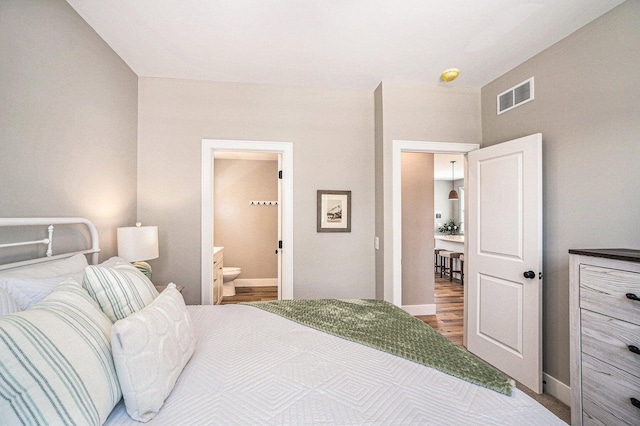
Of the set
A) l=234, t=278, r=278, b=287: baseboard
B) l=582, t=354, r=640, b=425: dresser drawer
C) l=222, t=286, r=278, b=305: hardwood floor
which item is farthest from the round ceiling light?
l=234, t=278, r=278, b=287: baseboard

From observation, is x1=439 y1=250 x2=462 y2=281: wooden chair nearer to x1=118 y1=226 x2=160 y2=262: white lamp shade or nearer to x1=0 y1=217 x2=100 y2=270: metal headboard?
x1=118 y1=226 x2=160 y2=262: white lamp shade

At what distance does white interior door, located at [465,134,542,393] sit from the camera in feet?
7.20

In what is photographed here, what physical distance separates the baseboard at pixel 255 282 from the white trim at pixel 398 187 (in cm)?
322

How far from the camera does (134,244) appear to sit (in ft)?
6.93

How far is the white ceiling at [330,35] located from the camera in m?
1.80

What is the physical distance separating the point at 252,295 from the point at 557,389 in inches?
157

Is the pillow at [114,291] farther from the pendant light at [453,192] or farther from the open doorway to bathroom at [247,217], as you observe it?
the pendant light at [453,192]

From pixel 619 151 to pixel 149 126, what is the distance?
3.64 m

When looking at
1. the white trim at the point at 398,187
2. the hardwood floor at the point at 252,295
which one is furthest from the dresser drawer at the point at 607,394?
the hardwood floor at the point at 252,295

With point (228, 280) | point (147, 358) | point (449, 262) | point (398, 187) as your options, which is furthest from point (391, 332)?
point (449, 262)

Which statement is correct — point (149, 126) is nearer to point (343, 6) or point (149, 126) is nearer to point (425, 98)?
point (343, 6)

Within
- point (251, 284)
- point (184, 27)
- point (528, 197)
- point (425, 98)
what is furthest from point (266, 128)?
point (251, 284)

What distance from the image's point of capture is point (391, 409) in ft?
2.93

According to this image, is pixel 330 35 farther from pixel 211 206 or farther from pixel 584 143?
pixel 584 143
